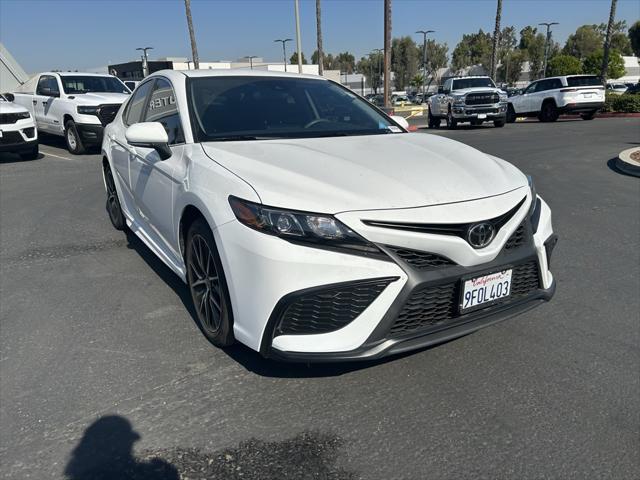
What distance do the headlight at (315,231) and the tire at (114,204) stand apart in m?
3.55

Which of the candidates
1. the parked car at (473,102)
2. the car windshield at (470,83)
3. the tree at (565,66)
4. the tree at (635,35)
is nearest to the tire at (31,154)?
the parked car at (473,102)

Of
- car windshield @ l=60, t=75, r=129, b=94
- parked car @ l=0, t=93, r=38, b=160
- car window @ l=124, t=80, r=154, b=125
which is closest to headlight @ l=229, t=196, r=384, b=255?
car window @ l=124, t=80, r=154, b=125

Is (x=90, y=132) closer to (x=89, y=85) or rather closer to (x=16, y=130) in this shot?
(x=16, y=130)

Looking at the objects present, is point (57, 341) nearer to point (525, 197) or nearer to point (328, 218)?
point (328, 218)

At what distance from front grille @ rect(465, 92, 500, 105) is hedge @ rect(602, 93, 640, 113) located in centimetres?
848

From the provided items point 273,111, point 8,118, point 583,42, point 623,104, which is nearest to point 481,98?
point 623,104

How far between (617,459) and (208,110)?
3003mm

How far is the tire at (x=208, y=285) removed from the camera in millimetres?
2783

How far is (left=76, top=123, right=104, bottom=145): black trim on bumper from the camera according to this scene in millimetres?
11969

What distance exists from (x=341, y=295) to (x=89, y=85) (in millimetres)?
12737

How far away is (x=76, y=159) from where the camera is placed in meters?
12.0

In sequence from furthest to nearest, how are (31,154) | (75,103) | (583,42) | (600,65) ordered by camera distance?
1. (583,42)
2. (600,65)
3. (31,154)
4. (75,103)

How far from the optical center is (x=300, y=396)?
2.73 metres

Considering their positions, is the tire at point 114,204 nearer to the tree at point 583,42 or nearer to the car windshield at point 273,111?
the car windshield at point 273,111
